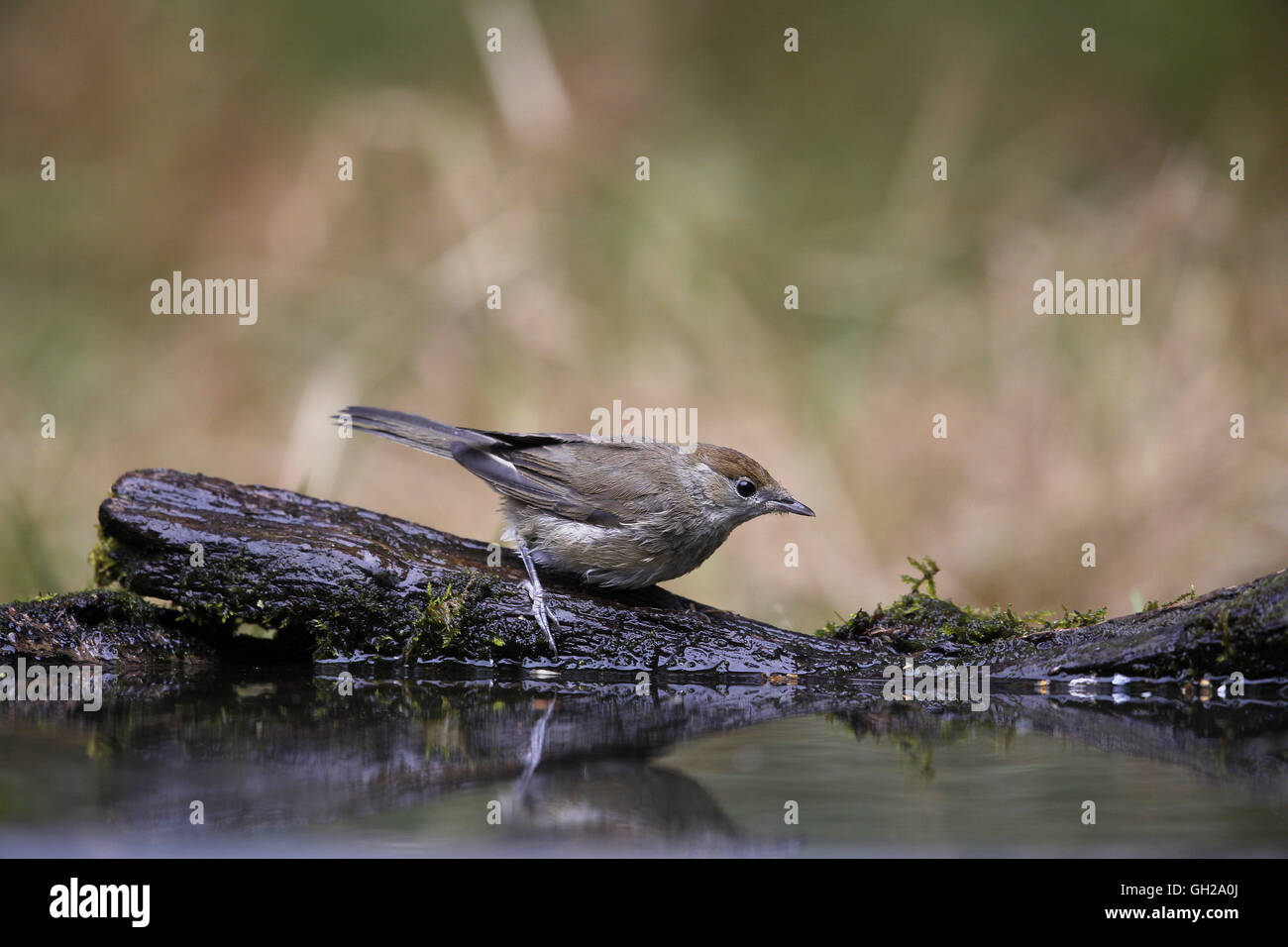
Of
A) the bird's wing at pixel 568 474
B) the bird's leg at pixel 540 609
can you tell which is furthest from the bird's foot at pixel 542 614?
the bird's wing at pixel 568 474

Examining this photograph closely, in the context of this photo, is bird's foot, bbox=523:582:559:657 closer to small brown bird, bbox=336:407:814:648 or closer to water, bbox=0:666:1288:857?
small brown bird, bbox=336:407:814:648

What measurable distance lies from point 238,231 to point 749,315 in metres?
4.31

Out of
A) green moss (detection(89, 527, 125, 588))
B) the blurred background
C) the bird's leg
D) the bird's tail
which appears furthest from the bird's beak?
green moss (detection(89, 527, 125, 588))

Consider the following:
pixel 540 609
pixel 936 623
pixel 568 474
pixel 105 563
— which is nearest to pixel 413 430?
pixel 568 474

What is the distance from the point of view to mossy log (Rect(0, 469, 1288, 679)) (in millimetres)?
4891

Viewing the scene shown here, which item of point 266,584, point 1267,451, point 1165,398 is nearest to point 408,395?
point 266,584

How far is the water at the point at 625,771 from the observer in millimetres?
2797

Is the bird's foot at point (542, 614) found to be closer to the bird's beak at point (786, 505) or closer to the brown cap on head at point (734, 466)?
the brown cap on head at point (734, 466)

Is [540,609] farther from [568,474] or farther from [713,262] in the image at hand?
[713,262]

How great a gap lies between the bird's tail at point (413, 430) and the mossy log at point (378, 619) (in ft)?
2.39

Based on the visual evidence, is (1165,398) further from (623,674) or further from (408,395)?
(408,395)

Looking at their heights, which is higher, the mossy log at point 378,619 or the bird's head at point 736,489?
the bird's head at point 736,489

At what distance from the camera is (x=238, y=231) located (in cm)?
972

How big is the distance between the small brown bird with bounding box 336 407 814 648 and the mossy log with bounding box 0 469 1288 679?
29cm
